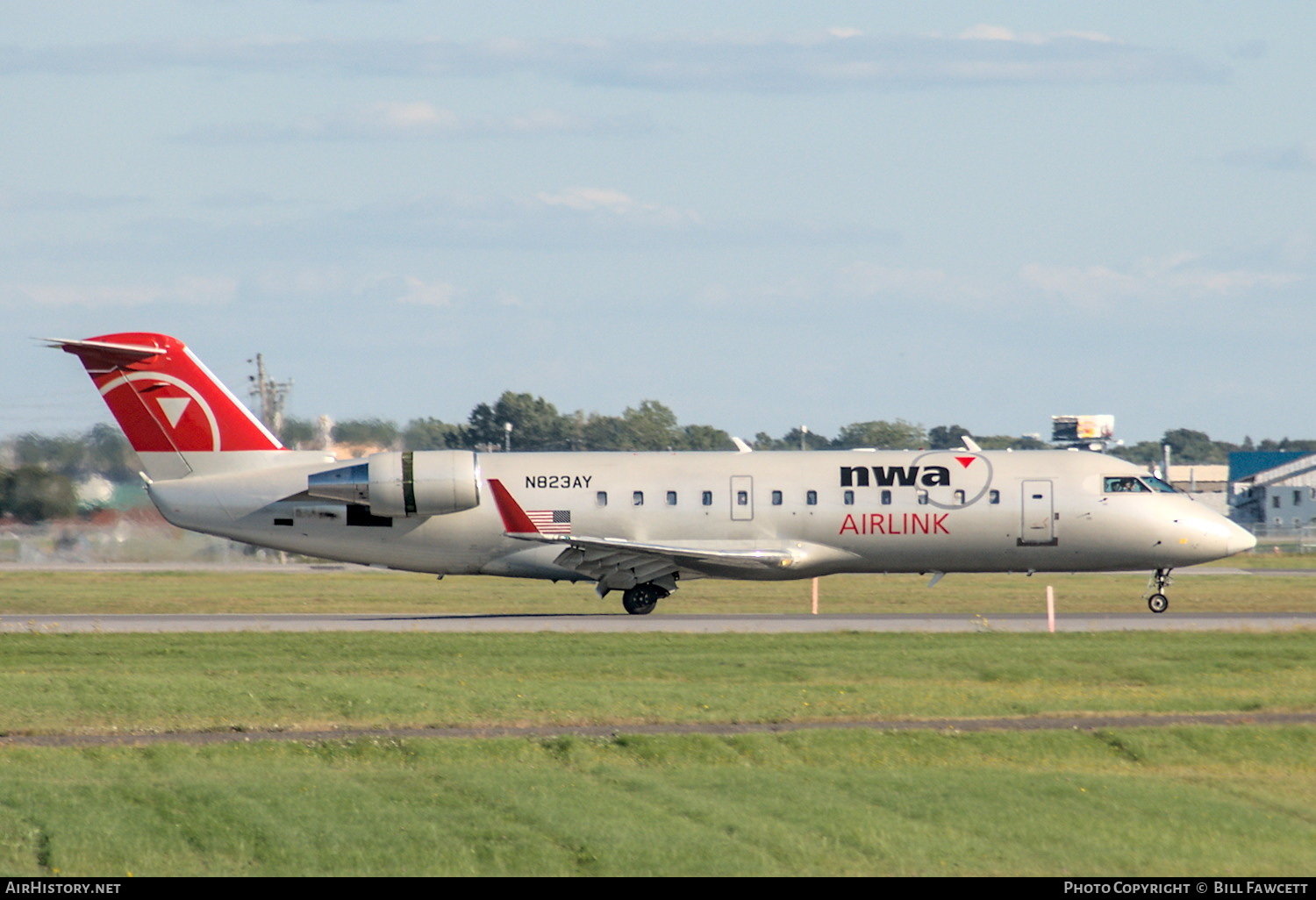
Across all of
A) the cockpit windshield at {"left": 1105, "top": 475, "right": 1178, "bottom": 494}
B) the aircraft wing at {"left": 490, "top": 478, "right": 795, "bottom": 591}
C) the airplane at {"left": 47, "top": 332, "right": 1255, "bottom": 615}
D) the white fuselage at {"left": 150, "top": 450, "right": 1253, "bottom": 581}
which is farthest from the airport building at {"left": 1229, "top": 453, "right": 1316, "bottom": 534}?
the aircraft wing at {"left": 490, "top": 478, "right": 795, "bottom": 591}

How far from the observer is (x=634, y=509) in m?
33.3

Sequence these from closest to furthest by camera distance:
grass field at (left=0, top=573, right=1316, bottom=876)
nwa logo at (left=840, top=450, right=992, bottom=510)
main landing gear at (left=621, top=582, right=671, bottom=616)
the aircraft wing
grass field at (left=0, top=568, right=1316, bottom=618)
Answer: grass field at (left=0, top=573, right=1316, bottom=876)
the aircraft wing
nwa logo at (left=840, top=450, right=992, bottom=510)
main landing gear at (left=621, top=582, right=671, bottom=616)
grass field at (left=0, top=568, right=1316, bottom=618)

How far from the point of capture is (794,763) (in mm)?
15828

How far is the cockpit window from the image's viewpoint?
33.4 metres

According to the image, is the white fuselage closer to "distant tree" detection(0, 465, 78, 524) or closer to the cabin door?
the cabin door

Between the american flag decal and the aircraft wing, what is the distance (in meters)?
0.10

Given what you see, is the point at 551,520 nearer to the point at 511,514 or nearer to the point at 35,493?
the point at 511,514

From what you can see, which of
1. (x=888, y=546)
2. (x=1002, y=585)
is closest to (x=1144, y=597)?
(x=1002, y=585)

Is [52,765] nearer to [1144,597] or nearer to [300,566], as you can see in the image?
[1144,597]

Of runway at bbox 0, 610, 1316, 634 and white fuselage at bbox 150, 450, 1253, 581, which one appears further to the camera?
white fuselage at bbox 150, 450, 1253, 581

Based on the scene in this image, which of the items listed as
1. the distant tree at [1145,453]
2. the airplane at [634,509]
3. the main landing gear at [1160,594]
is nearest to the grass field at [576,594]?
the main landing gear at [1160,594]
